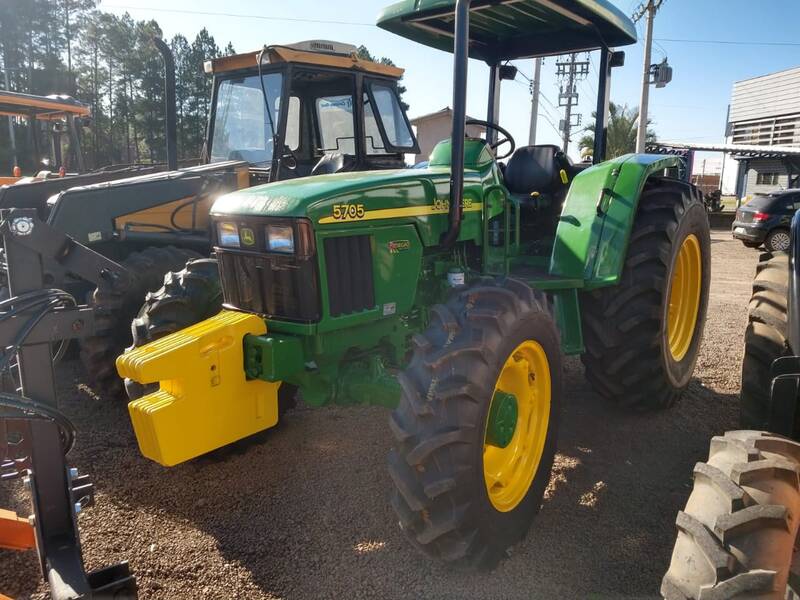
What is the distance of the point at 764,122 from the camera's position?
29859 mm

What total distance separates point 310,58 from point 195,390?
3467 mm

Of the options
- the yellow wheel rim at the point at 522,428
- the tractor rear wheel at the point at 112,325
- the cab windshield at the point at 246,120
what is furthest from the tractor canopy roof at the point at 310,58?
the yellow wheel rim at the point at 522,428

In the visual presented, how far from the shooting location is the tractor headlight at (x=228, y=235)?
10.1 ft

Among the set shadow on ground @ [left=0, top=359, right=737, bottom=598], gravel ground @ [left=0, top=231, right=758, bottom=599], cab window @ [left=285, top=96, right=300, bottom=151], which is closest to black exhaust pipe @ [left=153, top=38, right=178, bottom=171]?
cab window @ [left=285, top=96, right=300, bottom=151]

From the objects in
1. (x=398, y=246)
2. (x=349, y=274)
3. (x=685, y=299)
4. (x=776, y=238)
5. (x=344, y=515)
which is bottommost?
(x=344, y=515)

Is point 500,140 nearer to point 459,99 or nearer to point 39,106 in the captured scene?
point 459,99

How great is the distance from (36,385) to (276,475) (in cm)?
148

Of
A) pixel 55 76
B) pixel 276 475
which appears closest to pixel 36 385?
pixel 276 475

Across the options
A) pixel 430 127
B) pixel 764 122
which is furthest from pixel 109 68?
pixel 764 122

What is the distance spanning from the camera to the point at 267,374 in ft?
9.31

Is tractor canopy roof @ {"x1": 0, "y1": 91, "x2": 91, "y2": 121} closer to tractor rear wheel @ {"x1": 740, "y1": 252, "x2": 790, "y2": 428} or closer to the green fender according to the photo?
the green fender

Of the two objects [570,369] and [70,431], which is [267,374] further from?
[570,369]

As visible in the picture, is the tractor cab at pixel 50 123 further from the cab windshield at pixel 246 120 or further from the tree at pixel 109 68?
the tree at pixel 109 68

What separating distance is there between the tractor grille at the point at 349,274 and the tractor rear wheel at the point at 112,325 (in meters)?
2.13
